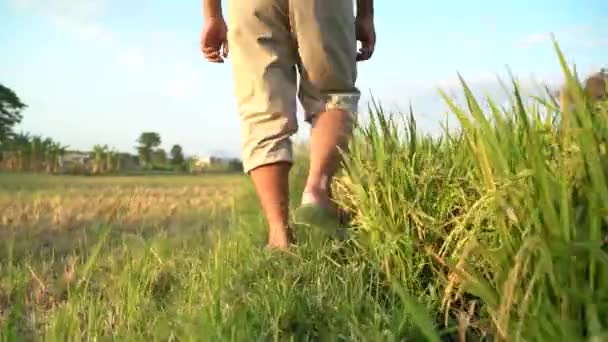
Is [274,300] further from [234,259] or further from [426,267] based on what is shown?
[234,259]

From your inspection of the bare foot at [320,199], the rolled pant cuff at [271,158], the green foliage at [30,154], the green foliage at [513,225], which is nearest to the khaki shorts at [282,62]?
the rolled pant cuff at [271,158]

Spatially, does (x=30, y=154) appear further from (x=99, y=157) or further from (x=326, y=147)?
(x=326, y=147)

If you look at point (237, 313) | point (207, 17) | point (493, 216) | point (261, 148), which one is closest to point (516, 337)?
point (493, 216)

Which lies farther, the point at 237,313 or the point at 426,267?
the point at 426,267

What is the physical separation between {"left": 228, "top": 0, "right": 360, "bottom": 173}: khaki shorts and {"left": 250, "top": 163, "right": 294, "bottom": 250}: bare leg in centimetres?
3

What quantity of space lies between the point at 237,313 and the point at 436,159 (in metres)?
0.59

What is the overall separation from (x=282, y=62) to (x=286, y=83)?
2.2 inches

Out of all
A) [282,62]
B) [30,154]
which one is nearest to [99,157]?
[30,154]

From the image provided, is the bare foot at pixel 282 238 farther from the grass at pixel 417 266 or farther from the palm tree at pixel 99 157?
the palm tree at pixel 99 157

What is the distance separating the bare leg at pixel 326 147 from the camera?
5.49ft

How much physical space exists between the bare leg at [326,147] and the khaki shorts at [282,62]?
24mm

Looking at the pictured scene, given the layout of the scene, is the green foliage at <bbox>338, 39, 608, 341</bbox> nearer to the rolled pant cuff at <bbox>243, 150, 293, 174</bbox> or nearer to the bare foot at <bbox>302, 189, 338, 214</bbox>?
the bare foot at <bbox>302, 189, 338, 214</bbox>

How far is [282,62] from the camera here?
5.86ft

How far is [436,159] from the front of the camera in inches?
54.1
